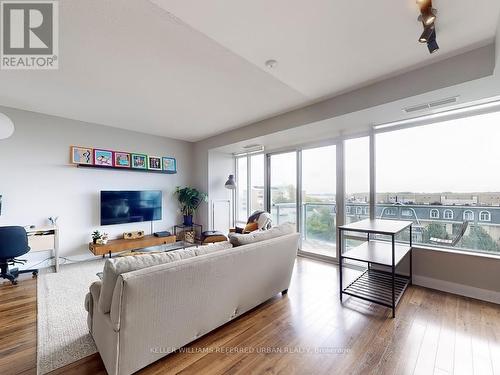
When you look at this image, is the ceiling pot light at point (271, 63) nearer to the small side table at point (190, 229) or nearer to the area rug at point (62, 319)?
the area rug at point (62, 319)

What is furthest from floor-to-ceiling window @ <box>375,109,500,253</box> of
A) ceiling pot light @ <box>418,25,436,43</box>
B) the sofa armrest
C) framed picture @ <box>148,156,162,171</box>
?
framed picture @ <box>148,156,162,171</box>

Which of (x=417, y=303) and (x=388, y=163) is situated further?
(x=388, y=163)

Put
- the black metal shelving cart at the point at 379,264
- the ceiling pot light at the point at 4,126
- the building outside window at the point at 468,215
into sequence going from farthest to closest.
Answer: the ceiling pot light at the point at 4,126, the building outside window at the point at 468,215, the black metal shelving cart at the point at 379,264

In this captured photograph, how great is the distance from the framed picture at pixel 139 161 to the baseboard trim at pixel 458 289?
511 centimetres

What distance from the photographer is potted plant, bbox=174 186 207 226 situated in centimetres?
531

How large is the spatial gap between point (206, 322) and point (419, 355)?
168cm

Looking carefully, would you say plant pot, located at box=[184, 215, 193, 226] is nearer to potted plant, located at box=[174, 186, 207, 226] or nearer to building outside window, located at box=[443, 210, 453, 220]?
potted plant, located at box=[174, 186, 207, 226]

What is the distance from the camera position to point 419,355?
1.71 m

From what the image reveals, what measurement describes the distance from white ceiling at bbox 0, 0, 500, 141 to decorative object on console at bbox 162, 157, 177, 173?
6.30 feet

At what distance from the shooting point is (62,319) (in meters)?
2.18

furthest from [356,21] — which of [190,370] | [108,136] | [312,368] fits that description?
[108,136]

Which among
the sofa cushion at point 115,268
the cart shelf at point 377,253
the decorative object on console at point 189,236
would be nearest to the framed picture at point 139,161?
the decorative object on console at point 189,236

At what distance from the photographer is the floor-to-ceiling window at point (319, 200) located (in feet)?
13.3

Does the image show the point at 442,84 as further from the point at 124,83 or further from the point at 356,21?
the point at 124,83
